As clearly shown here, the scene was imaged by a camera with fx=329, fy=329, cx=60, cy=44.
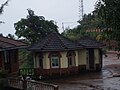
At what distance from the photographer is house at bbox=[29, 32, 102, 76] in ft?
102

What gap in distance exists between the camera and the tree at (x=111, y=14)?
17.3 meters

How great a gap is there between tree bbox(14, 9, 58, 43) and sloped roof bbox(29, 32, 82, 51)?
5.03 metres

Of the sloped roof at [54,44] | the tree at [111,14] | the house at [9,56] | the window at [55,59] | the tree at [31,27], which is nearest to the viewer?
the tree at [111,14]

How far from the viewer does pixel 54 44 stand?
32.0m

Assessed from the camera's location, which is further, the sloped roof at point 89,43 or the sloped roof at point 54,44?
the sloped roof at point 89,43

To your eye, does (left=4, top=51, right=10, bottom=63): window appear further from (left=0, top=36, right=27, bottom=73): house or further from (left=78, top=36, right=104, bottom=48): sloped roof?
(left=78, top=36, right=104, bottom=48): sloped roof

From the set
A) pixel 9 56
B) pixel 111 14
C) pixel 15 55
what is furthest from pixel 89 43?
pixel 111 14

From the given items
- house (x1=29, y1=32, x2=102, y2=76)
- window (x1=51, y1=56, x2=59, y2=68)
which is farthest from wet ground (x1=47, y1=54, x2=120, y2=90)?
window (x1=51, y1=56, x2=59, y2=68)

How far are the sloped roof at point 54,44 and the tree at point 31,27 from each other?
503 centimetres

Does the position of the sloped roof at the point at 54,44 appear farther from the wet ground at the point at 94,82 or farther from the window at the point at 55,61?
the wet ground at the point at 94,82

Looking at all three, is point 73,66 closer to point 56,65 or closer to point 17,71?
point 56,65

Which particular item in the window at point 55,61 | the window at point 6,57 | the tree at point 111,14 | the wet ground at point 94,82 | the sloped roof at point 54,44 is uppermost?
the tree at point 111,14

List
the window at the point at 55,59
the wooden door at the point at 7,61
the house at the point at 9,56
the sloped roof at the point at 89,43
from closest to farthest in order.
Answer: the house at the point at 9,56 < the wooden door at the point at 7,61 < the window at the point at 55,59 < the sloped roof at the point at 89,43

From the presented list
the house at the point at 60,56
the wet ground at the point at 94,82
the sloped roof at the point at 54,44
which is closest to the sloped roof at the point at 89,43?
the house at the point at 60,56
